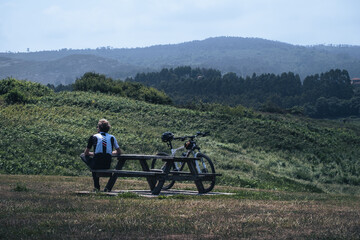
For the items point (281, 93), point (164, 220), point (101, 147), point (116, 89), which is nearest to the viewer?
A: point (164, 220)

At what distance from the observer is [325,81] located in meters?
172

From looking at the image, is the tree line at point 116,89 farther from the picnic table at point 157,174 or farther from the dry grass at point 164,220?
the dry grass at point 164,220

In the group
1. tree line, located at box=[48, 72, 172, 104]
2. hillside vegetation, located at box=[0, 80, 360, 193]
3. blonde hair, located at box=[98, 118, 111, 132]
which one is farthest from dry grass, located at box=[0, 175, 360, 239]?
tree line, located at box=[48, 72, 172, 104]

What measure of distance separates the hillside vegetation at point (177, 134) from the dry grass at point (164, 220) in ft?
43.7

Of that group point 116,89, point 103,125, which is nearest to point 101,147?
point 103,125

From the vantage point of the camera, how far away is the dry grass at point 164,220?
668 centimetres

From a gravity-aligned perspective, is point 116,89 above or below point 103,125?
below

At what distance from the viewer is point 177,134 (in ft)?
158

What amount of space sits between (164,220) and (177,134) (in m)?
40.2

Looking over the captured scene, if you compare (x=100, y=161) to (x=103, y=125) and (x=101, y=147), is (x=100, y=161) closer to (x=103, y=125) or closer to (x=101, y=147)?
(x=101, y=147)

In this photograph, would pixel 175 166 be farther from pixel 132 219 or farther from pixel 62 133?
pixel 62 133

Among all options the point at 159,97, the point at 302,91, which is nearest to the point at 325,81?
the point at 302,91

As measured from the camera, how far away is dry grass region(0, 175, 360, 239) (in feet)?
21.9

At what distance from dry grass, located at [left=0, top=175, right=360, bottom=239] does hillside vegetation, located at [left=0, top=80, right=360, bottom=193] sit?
1332 centimetres
